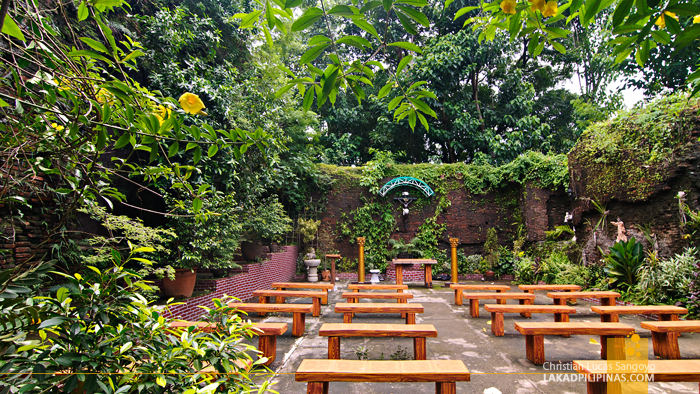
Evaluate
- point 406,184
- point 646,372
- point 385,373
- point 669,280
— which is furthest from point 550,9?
point 406,184

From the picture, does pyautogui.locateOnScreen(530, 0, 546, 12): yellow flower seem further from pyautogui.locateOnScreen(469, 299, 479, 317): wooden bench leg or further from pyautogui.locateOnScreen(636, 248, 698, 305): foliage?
pyautogui.locateOnScreen(636, 248, 698, 305): foliage

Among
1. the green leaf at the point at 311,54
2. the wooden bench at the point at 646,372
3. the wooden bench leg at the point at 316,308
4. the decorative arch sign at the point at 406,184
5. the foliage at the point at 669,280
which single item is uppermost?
the decorative arch sign at the point at 406,184

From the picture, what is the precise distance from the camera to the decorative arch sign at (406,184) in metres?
9.20

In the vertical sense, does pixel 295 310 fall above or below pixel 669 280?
below

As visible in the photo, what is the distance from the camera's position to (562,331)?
281cm

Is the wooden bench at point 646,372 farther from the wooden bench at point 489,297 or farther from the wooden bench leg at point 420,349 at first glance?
the wooden bench at point 489,297

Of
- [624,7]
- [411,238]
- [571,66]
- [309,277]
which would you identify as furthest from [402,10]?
[571,66]

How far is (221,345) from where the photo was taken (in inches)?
46.6

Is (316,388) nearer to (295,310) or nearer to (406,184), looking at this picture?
(295,310)

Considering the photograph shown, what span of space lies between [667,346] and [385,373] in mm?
2971

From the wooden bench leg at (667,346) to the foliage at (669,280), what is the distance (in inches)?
70.8

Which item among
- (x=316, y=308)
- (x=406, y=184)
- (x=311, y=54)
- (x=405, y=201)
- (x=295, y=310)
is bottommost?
(x=316, y=308)

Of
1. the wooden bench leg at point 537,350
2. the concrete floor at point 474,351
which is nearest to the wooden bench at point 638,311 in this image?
the concrete floor at point 474,351

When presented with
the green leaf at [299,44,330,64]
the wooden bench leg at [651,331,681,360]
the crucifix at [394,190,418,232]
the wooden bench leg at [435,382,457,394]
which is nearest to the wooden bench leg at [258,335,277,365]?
the wooden bench leg at [435,382,457,394]
